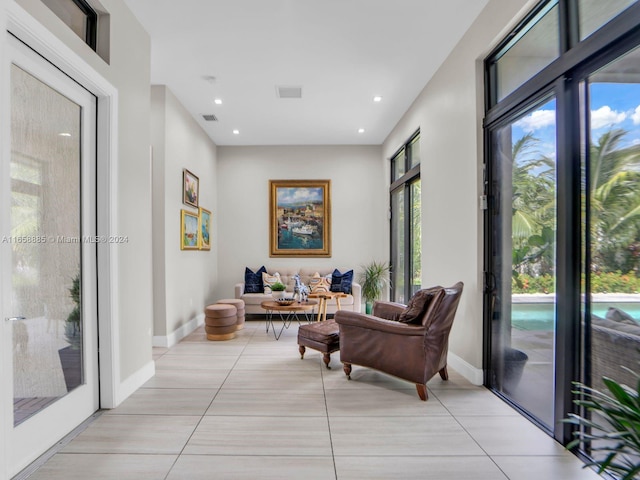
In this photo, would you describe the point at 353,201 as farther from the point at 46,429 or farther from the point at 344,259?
the point at 46,429

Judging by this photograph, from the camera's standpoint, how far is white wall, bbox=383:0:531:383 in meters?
3.19

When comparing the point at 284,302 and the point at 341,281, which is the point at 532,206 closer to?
the point at 284,302

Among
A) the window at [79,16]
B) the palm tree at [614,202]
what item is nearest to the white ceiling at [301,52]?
the window at [79,16]

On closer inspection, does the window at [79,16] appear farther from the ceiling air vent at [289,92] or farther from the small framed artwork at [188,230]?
the small framed artwork at [188,230]

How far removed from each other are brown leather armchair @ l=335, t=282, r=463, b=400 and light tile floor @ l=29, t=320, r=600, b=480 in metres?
0.20

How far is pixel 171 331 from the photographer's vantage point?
4.61 meters

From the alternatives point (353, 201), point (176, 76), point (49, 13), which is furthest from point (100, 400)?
point (353, 201)

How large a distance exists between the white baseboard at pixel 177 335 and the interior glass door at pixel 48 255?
1.74 m

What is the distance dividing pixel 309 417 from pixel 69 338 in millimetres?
1757

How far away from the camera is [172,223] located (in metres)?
4.66

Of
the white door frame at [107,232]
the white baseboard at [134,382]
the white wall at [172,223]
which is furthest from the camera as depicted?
the white wall at [172,223]

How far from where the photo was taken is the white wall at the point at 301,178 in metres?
7.02

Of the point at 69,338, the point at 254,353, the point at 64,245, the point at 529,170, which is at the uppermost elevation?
the point at 529,170

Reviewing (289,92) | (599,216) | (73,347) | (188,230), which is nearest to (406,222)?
(289,92)
